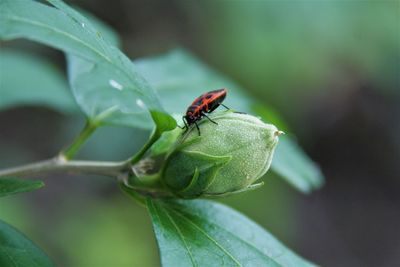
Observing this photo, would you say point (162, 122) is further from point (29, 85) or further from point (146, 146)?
point (29, 85)

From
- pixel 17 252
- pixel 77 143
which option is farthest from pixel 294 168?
pixel 17 252

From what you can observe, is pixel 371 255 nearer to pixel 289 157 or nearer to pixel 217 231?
pixel 289 157

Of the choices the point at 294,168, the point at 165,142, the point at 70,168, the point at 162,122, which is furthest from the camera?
the point at 294,168

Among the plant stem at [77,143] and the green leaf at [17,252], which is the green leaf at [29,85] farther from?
the green leaf at [17,252]


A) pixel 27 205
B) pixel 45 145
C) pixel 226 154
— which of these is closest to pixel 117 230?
pixel 27 205

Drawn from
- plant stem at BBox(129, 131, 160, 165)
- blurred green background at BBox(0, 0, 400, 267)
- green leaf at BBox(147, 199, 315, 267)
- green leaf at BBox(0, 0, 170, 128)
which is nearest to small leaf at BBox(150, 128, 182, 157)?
plant stem at BBox(129, 131, 160, 165)

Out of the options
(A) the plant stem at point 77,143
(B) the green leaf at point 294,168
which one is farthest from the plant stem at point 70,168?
(B) the green leaf at point 294,168
